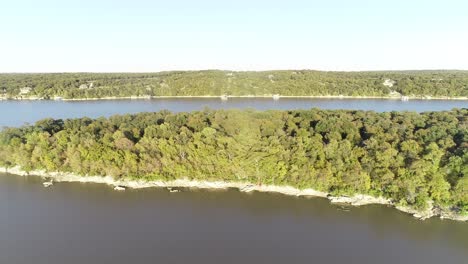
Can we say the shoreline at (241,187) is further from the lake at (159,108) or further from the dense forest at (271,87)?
the dense forest at (271,87)

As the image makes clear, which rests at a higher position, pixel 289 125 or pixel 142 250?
pixel 289 125

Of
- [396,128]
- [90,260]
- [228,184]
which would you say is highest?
→ [396,128]

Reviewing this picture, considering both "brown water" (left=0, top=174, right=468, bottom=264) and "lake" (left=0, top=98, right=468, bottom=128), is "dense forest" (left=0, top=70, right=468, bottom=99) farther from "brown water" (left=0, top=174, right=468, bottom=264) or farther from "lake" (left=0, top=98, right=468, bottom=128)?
"brown water" (left=0, top=174, right=468, bottom=264)

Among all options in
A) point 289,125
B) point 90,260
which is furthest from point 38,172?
point 289,125

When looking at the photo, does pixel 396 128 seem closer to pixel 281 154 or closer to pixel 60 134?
pixel 281 154

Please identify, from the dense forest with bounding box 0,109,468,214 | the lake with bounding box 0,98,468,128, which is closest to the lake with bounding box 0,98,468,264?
the dense forest with bounding box 0,109,468,214

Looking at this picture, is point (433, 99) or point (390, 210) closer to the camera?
point (390, 210)
